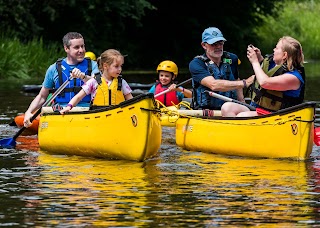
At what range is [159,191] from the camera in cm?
780

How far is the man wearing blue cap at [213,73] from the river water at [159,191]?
0.74 meters

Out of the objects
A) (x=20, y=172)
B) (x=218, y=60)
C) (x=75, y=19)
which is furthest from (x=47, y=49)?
(x=20, y=172)

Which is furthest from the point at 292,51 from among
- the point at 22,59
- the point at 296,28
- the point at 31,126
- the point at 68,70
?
the point at 296,28

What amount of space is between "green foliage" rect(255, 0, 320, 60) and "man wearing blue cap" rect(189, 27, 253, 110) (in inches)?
999

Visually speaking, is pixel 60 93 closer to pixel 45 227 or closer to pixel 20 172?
pixel 20 172

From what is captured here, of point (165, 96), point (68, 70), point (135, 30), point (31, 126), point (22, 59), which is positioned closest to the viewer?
point (68, 70)

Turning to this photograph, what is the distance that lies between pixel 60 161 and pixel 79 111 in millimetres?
532

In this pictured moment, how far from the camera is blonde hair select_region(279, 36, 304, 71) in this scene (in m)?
9.55

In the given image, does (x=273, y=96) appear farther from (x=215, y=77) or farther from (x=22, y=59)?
(x=22, y=59)

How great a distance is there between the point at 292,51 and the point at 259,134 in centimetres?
85

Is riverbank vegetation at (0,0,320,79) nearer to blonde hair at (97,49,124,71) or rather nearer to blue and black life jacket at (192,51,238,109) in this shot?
blue and black life jacket at (192,51,238,109)

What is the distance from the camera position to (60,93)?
11.2m

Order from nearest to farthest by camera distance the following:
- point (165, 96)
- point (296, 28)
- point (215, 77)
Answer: point (215, 77) < point (165, 96) < point (296, 28)

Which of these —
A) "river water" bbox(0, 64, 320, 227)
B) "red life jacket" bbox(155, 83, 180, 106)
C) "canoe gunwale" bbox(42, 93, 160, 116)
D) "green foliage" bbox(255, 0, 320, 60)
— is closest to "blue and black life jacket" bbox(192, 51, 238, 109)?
"river water" bbox(0, 64, 320, 227)
